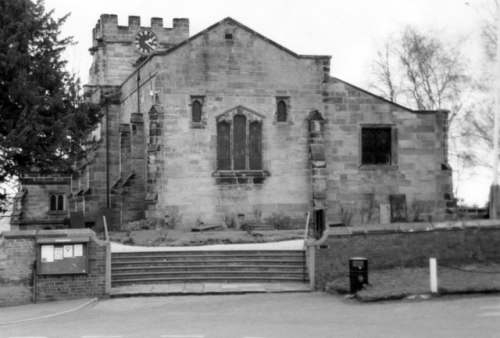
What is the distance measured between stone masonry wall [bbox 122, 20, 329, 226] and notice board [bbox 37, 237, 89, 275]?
1221cm

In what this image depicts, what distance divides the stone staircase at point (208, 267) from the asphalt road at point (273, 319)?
2783 mm

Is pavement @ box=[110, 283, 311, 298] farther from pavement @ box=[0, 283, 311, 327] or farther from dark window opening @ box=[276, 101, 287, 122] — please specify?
dark window opening @ box=[276, 101, 287, 122]

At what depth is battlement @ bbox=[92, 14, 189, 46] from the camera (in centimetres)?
4803

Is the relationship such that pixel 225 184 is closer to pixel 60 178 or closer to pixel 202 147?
pixel 202 147

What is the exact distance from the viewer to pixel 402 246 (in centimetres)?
2178

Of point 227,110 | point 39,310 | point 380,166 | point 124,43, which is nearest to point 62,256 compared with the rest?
point 39,310

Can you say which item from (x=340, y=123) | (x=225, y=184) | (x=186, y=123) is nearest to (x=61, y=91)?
(x=186, y=123)

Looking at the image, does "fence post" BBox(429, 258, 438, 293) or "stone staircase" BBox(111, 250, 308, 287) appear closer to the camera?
"fence post" BBox(429, 258, 438, 293)

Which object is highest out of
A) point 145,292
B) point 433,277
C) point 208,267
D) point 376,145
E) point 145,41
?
point 145,41

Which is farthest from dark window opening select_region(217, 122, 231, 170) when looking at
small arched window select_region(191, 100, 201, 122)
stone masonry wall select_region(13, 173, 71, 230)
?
stone masonry wall select_region(13, 173, 71, 230)

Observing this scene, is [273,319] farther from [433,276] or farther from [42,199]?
[42,199]

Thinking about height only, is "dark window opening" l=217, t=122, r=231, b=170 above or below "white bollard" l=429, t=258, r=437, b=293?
above

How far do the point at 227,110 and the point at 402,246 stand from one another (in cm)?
1409

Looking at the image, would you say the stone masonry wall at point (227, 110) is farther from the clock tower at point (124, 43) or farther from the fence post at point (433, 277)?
the fence post at point (433, 277)
